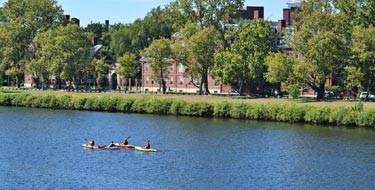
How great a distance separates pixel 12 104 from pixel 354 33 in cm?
5146

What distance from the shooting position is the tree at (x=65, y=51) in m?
138

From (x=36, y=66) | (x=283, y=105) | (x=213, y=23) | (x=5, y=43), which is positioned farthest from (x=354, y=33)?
(x=5, y=43)

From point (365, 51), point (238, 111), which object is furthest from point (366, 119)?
point (365, 51)

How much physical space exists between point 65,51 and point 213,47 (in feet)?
88.9

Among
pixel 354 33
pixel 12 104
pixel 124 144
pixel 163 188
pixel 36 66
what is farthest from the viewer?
pixel 36 66

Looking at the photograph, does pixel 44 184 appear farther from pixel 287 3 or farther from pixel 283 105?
pixel 287 3

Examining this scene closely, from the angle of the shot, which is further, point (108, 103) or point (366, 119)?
point (108, 103)

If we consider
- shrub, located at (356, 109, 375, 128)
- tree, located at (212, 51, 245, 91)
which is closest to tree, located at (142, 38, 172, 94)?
tree, located at (212, 51, 245, 91)

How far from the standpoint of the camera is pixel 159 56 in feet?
434

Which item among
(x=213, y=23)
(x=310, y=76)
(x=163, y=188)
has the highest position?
(x=213, y=23)

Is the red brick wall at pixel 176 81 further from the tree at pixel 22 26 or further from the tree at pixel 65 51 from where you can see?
the tree at pixel 22 26

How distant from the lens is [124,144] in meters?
73.3

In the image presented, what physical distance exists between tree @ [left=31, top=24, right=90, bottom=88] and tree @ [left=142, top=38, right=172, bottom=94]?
1297cm

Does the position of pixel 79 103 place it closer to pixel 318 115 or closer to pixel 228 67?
pixel 228 67
